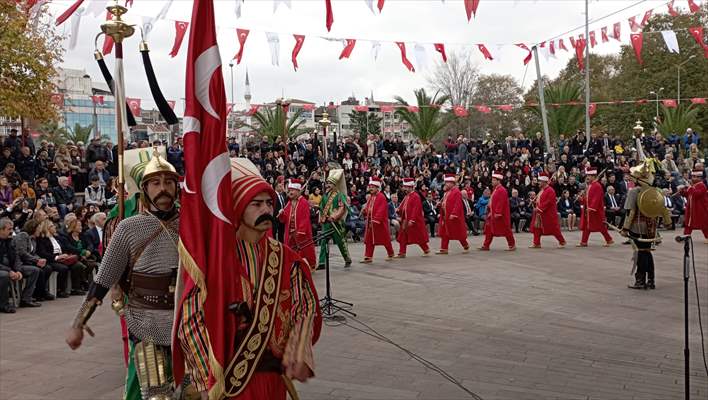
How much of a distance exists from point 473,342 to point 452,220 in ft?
30.4

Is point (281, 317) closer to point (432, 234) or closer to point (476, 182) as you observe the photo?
point (432, 234)

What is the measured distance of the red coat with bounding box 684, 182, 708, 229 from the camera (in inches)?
744

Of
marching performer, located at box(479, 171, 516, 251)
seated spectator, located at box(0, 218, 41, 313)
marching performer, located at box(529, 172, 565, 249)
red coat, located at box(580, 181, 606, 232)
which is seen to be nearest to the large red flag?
seated spectator, located at box(0, 218, 41, 313)

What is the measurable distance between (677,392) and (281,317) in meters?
4.84

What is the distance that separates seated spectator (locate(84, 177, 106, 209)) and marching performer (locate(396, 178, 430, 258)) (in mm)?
7355

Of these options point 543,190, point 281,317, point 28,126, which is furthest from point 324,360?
point 28,126

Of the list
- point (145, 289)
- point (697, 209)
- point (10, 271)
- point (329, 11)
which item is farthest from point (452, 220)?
point (145, 289)

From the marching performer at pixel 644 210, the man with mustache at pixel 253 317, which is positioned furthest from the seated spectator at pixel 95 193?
the man with mustache at pixel 253 317

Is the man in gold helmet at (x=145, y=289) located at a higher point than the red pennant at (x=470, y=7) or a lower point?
lower

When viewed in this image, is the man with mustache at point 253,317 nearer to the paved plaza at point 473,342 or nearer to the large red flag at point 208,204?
the large red flag at point 208,204

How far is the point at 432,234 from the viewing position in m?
21.4

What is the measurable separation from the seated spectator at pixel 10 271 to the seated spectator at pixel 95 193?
505 centimetres

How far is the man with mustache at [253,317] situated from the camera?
134 inches

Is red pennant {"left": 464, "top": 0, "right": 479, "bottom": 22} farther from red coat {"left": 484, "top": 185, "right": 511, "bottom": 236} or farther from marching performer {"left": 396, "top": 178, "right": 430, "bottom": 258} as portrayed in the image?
red coat {"left": 484, "top": 185, "right": 511, "bottom": 236}
